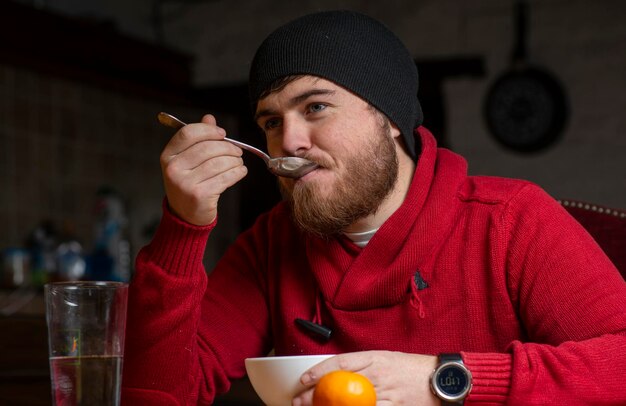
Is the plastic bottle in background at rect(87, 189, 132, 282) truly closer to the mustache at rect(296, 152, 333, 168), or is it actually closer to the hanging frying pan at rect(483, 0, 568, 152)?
the hanging frying pan at rect(483, 0, 568, 152)

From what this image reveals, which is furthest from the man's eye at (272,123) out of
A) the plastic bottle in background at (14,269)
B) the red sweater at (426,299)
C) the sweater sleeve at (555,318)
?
the plastic bottle in background at (14,269)

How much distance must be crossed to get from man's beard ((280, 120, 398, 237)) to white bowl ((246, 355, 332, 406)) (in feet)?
1.39

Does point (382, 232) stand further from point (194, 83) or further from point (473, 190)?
point (194, 83)

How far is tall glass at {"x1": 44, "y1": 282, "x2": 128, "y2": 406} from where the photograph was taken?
3.06 ft

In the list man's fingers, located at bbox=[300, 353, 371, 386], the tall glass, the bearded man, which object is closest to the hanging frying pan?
the bearded man

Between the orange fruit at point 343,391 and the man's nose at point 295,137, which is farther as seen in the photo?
the man's nose at point 295,137

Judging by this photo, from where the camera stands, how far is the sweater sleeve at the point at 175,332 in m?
1.19

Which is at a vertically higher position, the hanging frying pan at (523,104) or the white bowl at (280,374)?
Result: the hanging frying pan at (523,104)

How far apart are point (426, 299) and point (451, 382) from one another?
0.95 ft

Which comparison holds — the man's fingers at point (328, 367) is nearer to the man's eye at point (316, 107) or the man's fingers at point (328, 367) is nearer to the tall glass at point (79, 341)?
the tall glass at point (79, 341)

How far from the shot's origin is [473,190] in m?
1.40

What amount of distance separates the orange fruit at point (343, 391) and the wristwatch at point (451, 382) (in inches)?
6.1

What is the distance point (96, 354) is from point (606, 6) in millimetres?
3897

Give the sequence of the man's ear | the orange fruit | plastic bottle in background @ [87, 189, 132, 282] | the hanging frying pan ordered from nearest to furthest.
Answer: the orange fruit, the man's ear, plastic bottle in background @ [87, 189, 132, 282], the hanging frying pan
